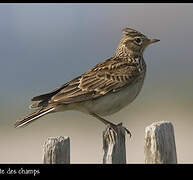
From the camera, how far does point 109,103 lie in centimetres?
940

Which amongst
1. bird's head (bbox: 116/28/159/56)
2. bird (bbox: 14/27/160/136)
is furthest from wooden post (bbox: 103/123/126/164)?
bird's head (bbox: 116/28/159/56)

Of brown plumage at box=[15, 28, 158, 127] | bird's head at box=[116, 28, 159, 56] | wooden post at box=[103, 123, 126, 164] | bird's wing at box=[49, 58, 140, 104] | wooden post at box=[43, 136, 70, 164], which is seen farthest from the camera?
bird's head at box=[116, 28, 159, 56]

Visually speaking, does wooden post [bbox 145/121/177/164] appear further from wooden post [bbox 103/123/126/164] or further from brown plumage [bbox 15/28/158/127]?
brown plumage [bbox 15/28/158/127]

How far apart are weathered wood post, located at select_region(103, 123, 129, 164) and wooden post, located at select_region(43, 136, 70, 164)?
1.44 feet

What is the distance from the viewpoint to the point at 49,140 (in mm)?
7191

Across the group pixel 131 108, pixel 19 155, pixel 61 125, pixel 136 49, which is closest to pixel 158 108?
pixel 131 108

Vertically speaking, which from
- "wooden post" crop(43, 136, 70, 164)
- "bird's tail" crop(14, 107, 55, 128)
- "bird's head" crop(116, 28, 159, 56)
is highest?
"bird's head" crop(116, 28, 159, 56)

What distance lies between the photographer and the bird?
30.0 ft

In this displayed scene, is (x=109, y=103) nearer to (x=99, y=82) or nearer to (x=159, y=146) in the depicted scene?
(x=99, y=82)

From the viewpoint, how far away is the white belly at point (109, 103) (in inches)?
370

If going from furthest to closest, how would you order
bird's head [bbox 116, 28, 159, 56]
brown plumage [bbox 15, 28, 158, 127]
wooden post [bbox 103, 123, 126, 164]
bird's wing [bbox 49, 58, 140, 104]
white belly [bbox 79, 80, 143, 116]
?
bird's head [bbox 116, 28, 159, 56], white belly [bbox 79, 80, 143, 116], bird's wing [bbox 49, 58, 140, 104], brown plumage [bbox 15, 28, 158, 127], wooden post [bbox 103, 123, 126, 164]

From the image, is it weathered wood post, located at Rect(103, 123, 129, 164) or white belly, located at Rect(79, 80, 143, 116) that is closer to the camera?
weathered wood post, located at Rect(103, 123, 129, 164)
